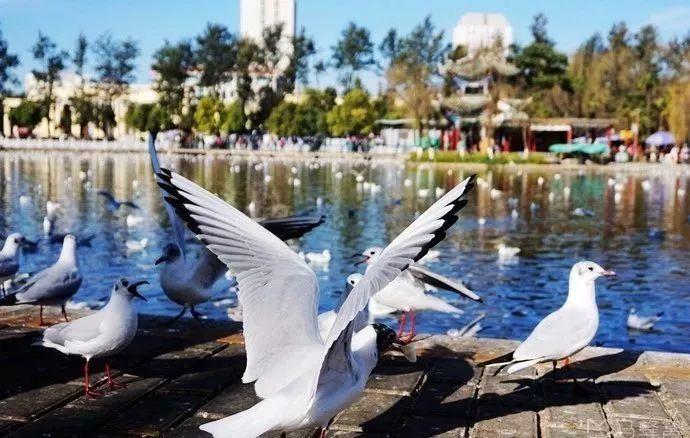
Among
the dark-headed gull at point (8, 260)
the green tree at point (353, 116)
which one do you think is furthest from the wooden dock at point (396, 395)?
the green tree at point (353, 116)

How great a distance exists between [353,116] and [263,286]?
173 ft

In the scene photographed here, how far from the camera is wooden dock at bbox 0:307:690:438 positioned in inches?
146

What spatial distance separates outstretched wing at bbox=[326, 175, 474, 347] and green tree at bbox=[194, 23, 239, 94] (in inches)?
2620

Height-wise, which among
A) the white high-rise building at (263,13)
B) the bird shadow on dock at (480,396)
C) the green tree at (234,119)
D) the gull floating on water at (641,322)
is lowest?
the gull floating on water at (641,322)

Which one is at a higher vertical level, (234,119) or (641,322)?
(234,119)

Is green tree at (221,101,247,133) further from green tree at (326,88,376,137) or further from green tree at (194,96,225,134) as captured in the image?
green tree at (326,88,376,137)

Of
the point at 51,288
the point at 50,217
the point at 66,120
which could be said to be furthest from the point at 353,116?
the point at 51,288

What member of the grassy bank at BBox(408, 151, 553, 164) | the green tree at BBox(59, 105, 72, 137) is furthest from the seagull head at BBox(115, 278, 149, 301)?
the green tree at BBox(59, 105, 72, 137)

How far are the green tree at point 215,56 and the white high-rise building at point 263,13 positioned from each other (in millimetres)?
37880

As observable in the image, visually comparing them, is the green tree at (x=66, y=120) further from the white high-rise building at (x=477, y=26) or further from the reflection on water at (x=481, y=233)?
the white high-rise building at (x=477, y=26)

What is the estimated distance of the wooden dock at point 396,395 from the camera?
3.71m

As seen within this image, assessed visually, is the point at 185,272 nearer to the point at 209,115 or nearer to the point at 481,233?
the point at 481,233

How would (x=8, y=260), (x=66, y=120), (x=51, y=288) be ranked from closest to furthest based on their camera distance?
(x=51, y=288) < (x=8, y=260) < (x=66, y=120)

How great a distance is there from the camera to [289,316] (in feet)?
10.6
